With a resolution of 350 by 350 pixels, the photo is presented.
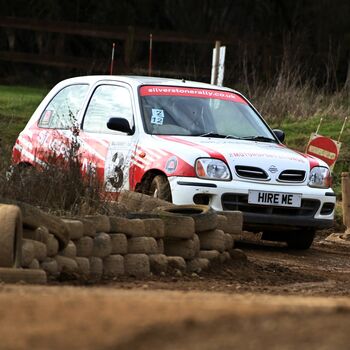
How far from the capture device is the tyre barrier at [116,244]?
718cm

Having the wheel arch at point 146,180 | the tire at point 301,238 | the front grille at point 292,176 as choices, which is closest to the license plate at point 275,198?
the front grille at point 292,176

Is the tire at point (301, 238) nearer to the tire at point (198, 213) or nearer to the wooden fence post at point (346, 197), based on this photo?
the wooden fence post at point (346, 197)

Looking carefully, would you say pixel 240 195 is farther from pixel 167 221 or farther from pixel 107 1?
pixel 107 1

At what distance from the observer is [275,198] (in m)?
11.0

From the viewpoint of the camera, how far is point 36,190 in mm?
9344

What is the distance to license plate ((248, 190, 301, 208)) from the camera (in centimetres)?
1094

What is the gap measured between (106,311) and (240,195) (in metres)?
6.43

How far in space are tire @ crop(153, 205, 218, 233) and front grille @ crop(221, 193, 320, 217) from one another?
1082mm

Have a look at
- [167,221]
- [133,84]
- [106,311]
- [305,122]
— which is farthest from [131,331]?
[305,122]

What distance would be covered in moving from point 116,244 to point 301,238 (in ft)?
12.0

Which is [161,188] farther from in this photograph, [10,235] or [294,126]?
[294,126]

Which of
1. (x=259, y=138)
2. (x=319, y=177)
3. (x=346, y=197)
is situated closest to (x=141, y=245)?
(x=319, y=177)

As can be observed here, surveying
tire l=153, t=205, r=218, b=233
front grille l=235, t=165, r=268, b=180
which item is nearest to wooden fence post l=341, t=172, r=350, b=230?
front grille l=235, t=165, r=268, b=180

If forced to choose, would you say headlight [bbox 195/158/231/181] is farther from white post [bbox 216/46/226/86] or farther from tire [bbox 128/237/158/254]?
white post [bbox 216/46/226/86]
